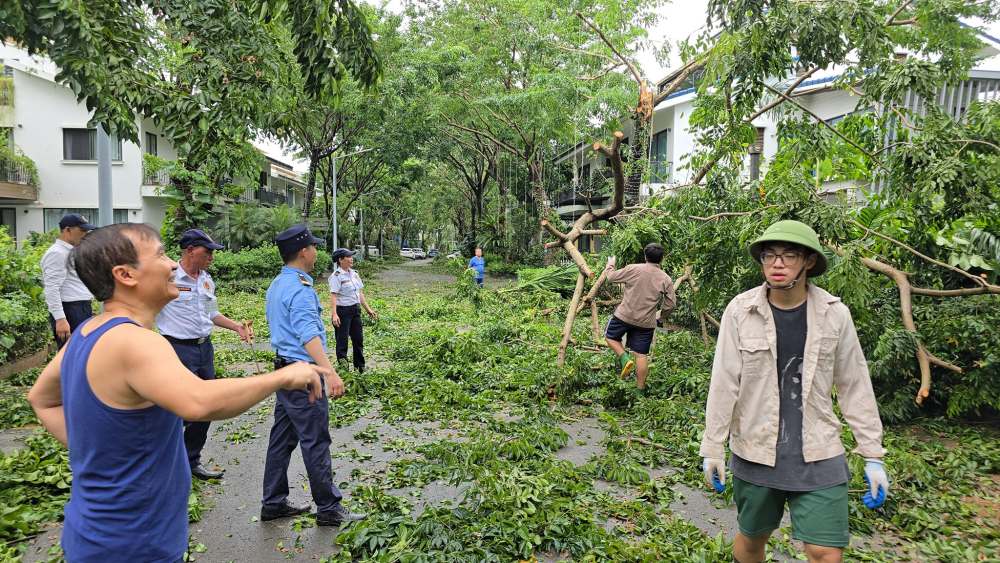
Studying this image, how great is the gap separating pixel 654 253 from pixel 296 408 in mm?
4689

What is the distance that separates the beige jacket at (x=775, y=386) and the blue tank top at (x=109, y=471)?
2.32 m

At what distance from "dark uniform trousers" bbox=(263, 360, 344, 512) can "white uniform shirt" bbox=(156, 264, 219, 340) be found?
3.58ft

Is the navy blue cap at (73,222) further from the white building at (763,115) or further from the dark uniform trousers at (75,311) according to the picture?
the white building at (763,115)

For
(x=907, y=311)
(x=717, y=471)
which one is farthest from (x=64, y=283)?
(x=907, y=311)

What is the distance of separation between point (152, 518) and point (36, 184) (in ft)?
95.2

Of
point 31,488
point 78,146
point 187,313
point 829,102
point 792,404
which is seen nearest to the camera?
point 792,404

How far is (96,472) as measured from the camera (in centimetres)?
201

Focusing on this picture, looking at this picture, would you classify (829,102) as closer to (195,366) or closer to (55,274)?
(195,366)

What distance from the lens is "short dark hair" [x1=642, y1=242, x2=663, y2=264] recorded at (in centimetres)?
730

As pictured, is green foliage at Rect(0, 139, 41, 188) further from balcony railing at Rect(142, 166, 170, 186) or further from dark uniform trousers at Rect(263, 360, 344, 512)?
dark uniform trousers at Rect(263, 360, 344, 512)

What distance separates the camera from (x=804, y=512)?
9.03ft

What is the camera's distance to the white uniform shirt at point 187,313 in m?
4.68

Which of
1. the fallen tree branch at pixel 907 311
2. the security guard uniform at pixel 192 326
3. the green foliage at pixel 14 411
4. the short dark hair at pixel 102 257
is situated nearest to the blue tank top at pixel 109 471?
the short dark hair at pixel 102 257

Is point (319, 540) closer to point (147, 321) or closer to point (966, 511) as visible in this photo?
point (147, 321)
